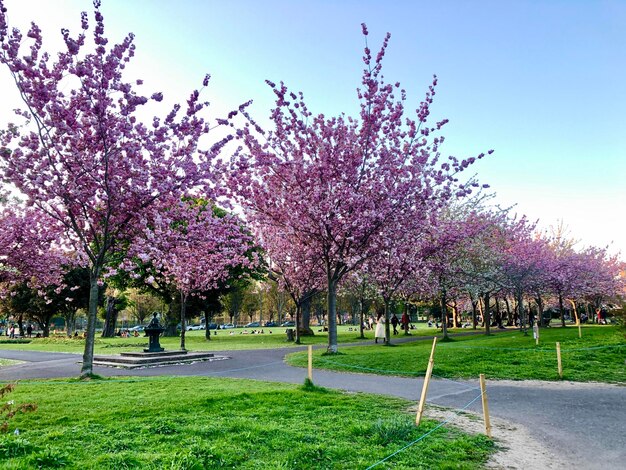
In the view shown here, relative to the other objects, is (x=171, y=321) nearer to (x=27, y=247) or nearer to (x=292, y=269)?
(x=292, y=269)

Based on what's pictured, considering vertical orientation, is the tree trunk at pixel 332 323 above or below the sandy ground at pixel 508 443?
above

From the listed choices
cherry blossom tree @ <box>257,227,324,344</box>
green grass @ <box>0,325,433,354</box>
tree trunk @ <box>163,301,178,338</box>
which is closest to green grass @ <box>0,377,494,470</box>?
cherry blossom tree @ <box>257,227,324,344</box>

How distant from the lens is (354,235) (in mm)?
19250

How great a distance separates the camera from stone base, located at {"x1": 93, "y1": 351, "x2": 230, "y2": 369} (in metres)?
18.8

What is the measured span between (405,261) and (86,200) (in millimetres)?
18359

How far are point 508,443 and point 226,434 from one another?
14.5 ft

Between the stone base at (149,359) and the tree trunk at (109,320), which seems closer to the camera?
the stone base at (149,359)

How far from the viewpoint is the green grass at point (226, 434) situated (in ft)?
18.2

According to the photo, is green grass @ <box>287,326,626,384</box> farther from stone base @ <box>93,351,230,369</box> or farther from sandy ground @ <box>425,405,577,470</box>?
stone base @ <box>93,351,230,369</box>

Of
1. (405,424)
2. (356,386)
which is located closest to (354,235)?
(356,386)

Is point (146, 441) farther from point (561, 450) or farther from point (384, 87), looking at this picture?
point (384, 87)

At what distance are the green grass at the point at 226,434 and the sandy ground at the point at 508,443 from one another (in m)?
0.24

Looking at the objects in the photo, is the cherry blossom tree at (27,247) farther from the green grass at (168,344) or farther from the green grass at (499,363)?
the green grass at (499,363)

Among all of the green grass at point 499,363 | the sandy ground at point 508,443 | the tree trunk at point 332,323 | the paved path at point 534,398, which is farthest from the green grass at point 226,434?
the tree trunk at point 332,323
